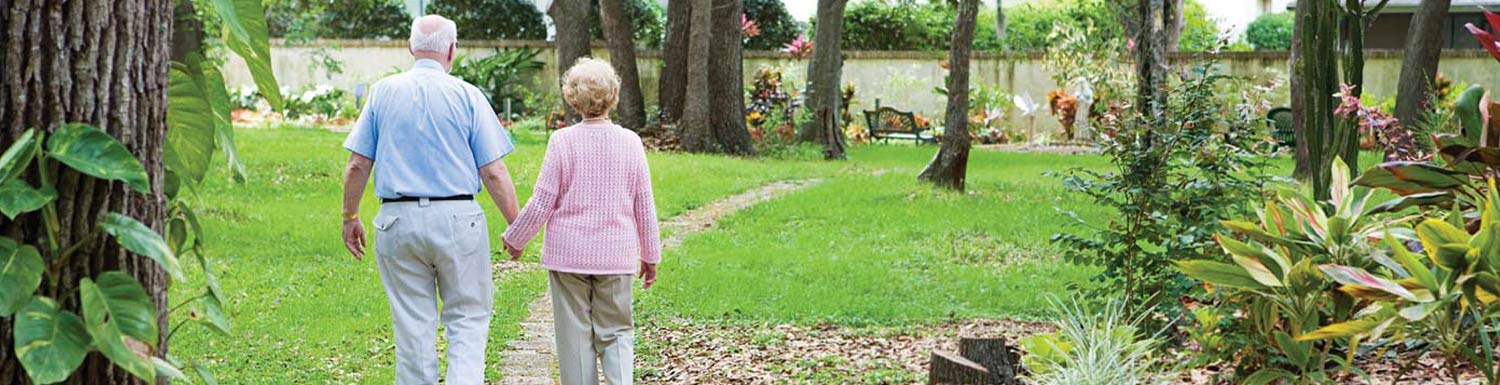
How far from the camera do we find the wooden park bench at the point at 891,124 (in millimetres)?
26359

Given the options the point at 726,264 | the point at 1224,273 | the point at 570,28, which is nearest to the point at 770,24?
the point at 570,28

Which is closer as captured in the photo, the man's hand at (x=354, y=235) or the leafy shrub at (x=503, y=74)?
the man's hand at (x=354, y=235)

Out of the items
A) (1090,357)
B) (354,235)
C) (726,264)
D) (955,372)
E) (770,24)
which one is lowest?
(726,264)

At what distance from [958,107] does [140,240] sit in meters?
12.8

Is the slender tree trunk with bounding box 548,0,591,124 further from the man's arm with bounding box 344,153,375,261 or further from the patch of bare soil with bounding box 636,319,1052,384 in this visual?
the man's arm with bounding box 344,153,375,261

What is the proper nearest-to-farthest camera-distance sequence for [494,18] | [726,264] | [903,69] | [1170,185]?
[1170,185] < [726,264] < [903,69] < [494,18]

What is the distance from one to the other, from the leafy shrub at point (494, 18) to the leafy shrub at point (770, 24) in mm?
4148

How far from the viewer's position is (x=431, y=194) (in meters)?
5.42

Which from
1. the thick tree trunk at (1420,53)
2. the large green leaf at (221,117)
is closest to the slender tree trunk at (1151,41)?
the thick tree trunk at (1420,53)

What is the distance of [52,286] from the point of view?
9.93 feet

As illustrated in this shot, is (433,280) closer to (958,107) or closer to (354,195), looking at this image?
(354,195)

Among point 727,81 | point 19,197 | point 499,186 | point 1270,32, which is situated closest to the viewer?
point 19,197

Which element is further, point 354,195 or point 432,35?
point 354,195

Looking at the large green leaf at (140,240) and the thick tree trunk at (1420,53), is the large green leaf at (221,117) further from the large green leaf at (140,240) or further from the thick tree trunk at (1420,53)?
the thick tree trunk at (1420,53)
